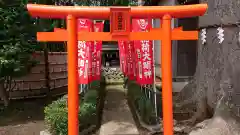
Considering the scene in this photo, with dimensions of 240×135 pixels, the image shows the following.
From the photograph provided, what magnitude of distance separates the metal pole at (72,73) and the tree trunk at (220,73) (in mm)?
3158

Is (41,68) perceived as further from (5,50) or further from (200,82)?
(200,82)

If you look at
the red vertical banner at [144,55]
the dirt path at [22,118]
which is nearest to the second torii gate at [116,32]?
the red vertical banner at [144,55]

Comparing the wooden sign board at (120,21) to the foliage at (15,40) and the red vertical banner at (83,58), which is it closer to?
the red vertical banner at (83,58)

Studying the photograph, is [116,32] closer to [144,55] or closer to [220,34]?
[220,34]

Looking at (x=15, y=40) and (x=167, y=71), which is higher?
(x=15, y=40)

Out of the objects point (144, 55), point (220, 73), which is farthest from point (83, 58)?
point (220, 73)

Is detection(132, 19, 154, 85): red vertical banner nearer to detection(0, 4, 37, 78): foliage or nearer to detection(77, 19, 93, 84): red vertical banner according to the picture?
detection(77, 19, 93, 84): red vertical banner

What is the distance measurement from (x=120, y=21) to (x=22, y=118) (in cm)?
689

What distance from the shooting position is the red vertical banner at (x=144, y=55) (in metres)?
8.55

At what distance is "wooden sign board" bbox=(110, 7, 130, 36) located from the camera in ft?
18.4

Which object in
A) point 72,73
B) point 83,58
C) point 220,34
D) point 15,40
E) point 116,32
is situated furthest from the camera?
point 83,58

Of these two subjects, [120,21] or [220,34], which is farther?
[220,34]

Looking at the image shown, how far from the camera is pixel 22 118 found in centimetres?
1055

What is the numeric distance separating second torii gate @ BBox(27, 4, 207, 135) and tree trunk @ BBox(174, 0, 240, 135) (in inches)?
61.5
